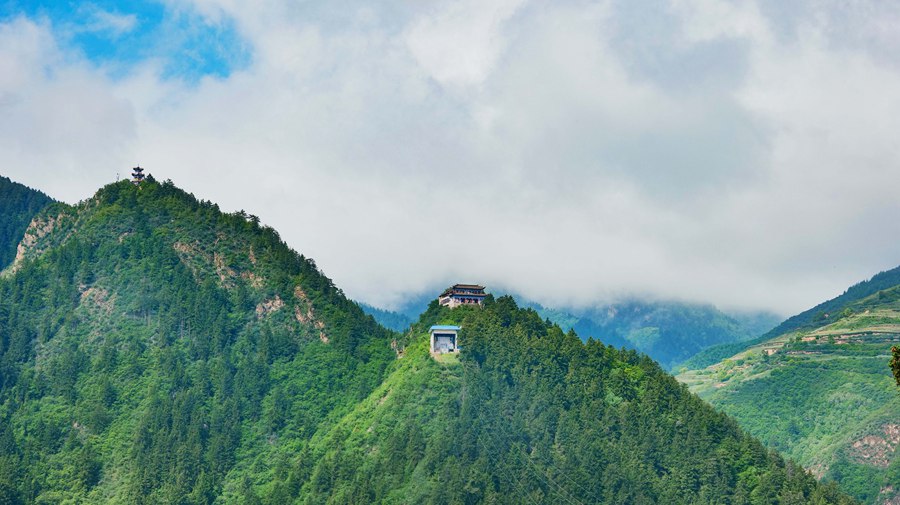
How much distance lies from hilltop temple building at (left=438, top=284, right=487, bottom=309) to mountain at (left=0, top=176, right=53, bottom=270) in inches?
2656

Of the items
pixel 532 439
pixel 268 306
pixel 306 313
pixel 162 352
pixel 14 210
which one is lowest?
pixel 532 439

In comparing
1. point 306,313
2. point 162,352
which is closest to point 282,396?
point 306,313

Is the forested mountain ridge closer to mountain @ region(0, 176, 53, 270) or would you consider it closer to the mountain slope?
the mountain slope

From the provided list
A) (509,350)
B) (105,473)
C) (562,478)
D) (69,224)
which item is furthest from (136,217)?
(562,478)

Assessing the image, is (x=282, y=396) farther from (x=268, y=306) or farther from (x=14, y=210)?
(x=14, y=210)

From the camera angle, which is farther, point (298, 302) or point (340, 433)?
point (298, 302)

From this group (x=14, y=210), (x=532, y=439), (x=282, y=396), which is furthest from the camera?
(x=14, y=210)

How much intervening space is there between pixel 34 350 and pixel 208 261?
73.3 ft

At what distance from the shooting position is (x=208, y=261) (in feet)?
525

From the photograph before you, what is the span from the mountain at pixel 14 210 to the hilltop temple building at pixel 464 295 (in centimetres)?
6747

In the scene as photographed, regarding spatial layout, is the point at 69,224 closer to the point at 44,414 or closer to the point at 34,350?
the point at 34,350

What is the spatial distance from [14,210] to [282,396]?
68.6 meters

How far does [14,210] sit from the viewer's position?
19300 cm

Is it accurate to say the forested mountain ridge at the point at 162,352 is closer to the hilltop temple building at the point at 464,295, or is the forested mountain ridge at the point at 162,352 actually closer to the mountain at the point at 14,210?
the hilltop temple building at the point at 464,295
